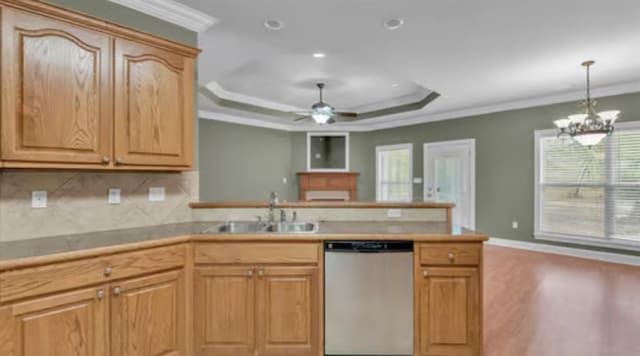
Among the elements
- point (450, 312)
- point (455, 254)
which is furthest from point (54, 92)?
point (450, 312)

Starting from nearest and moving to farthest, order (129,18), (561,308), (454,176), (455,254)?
(455,254) → (129,18) → (561,308) → (454,176)

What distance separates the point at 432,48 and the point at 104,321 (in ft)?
12.1

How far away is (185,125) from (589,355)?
11.2 feet

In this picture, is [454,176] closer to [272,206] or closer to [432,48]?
[432,48]

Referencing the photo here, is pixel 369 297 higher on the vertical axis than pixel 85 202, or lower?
lower

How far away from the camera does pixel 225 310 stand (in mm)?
2205

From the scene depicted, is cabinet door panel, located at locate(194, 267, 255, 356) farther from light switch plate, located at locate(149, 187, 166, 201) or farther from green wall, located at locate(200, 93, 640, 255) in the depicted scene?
green wall, located at locate(200, 93, 640, 255)

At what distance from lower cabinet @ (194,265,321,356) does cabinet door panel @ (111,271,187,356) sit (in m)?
0.12

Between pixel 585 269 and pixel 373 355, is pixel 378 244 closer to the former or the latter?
pixel 373 355

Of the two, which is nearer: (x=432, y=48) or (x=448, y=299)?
(x=448, y=299)

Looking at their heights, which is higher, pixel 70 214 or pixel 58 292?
pixel 70 214

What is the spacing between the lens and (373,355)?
87.3 inches

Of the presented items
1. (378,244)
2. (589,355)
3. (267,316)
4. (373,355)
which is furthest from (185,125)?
(589,355)

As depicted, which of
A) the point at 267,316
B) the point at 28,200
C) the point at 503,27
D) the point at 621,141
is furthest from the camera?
the point at 621,141
